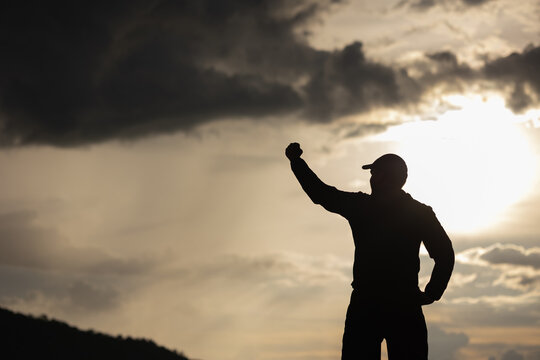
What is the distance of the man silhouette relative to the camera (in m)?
8.69

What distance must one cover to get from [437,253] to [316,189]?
1.73 metres

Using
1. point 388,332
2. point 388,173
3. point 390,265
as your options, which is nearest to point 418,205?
point 388,173

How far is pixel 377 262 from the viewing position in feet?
28.6

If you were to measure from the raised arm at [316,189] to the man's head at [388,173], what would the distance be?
1.27ft

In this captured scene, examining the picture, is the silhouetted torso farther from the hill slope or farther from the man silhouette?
the hill slope

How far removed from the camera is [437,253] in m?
9.02

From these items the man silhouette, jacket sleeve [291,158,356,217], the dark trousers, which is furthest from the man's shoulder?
the dark trousers

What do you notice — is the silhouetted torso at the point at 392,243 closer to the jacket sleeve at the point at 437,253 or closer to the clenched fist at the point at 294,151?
the jacket sleeve at the point at 437,253

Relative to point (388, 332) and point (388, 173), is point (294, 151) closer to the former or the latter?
point (388, 173)

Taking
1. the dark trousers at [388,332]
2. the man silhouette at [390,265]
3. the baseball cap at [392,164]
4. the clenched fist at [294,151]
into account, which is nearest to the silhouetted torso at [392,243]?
the man silhouette at [390,265]

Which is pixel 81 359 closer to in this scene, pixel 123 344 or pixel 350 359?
pixel 123 344

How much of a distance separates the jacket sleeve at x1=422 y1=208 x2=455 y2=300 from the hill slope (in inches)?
601

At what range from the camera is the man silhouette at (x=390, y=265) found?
8.69m

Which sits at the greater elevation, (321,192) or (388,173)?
(388,173)
